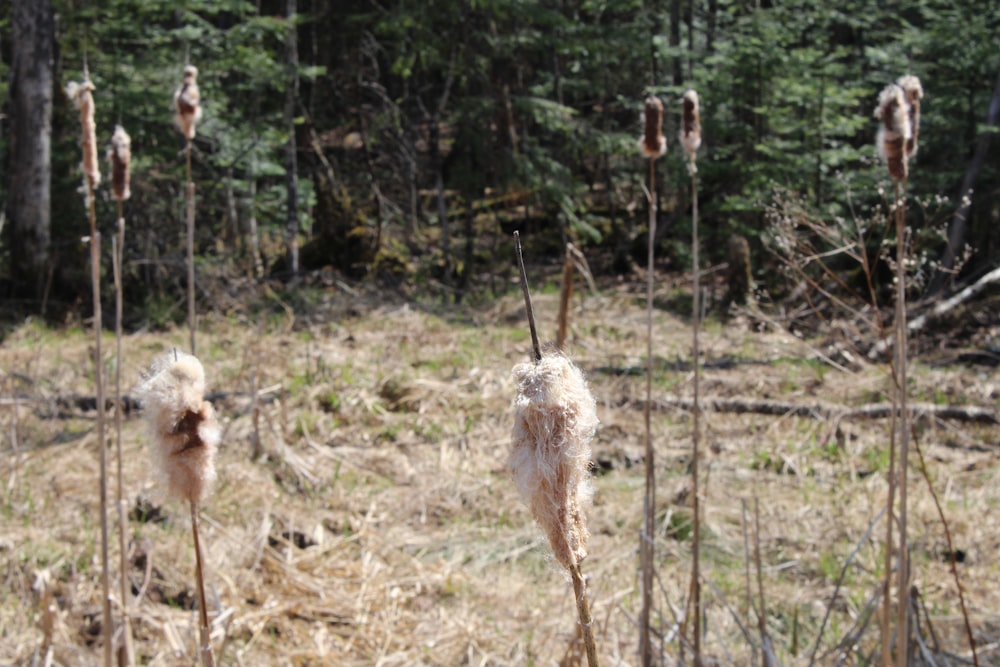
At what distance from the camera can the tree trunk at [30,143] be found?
767 cm

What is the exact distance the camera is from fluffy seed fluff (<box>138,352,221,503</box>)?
1101 mm

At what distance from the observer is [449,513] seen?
173 inches

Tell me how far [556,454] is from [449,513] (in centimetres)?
374

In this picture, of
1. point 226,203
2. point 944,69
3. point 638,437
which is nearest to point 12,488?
point 638,437

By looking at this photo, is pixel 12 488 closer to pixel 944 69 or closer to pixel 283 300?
pixel 283 300

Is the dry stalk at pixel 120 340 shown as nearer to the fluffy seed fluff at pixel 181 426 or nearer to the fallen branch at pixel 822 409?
the fluffy seed fluff at pixel 181 426

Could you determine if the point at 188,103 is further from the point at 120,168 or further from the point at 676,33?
the point at 676,33

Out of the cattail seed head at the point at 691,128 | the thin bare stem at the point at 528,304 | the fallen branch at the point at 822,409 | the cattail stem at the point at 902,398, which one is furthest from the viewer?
the fallen branch at the point at 822,409

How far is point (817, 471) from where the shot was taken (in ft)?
15.8

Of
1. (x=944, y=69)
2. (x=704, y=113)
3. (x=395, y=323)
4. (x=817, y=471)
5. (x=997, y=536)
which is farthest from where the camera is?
(x=704, y=113)

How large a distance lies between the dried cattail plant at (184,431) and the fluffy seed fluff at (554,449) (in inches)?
20.5

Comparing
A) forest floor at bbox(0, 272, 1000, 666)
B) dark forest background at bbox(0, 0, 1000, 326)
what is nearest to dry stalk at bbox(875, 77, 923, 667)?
forest floor at bbox(0, 272, 1000, 666)

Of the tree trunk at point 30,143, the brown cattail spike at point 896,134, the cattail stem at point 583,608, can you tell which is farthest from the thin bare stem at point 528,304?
the tree trunk at point 30,143

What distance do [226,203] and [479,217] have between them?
4.13 metres
